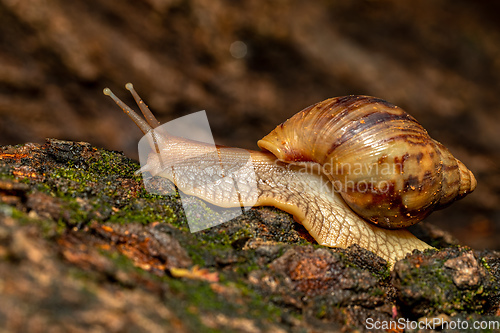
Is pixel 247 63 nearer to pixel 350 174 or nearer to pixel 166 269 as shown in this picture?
pixel 350 174

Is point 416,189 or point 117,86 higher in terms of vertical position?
point 117,86

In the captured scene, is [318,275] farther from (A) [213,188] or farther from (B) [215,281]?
(A) [213,188]

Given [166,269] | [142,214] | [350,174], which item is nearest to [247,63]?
[350,174]

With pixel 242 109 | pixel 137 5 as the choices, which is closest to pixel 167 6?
pixel 137 5

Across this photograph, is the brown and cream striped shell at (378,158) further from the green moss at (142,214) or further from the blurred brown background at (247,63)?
the blurred brown background at (247,63)

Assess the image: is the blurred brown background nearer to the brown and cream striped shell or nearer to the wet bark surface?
the brown and cream striped shell
